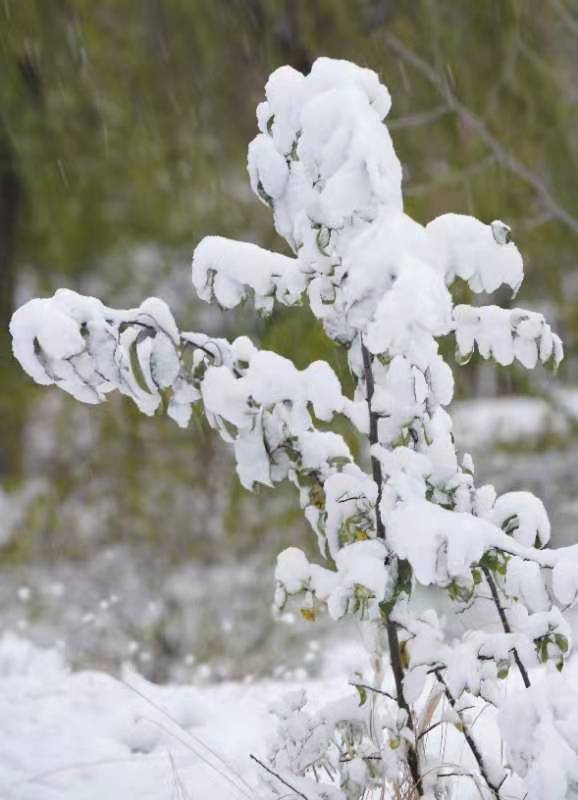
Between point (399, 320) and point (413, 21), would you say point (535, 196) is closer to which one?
point (413, 21)

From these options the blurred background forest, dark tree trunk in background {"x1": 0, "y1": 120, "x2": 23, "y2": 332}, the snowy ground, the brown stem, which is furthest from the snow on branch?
dark tree trunk in background {"x1": 0, "y1": 120, "x2": 23, "y2": 332}

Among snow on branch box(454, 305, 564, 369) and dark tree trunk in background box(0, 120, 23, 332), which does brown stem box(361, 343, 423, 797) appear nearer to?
snow on branch box(454, 305, 564, 369)

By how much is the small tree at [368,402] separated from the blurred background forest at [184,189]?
3.40m

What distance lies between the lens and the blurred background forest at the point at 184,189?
5434 mm

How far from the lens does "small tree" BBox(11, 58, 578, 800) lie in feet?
4.35

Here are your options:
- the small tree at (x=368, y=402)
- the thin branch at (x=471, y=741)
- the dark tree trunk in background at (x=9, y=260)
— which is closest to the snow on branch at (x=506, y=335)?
the small tree at (x=368, y=402)

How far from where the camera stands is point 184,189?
6.20 metres

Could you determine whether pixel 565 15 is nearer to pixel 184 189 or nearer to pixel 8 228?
pixel 184 189

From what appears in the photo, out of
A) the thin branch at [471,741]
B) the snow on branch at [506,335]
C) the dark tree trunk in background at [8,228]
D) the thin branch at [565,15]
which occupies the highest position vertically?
the dark tree trunk in background at [8,228]

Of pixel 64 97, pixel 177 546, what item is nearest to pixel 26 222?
pixel 64 97

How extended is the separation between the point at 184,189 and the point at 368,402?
4.80 metres

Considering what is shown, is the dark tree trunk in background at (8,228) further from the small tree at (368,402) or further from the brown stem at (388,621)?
the brown stem at (388,621)

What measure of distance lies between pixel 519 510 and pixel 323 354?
10.8 ft

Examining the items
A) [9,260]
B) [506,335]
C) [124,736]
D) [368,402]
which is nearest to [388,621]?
[368,402]
